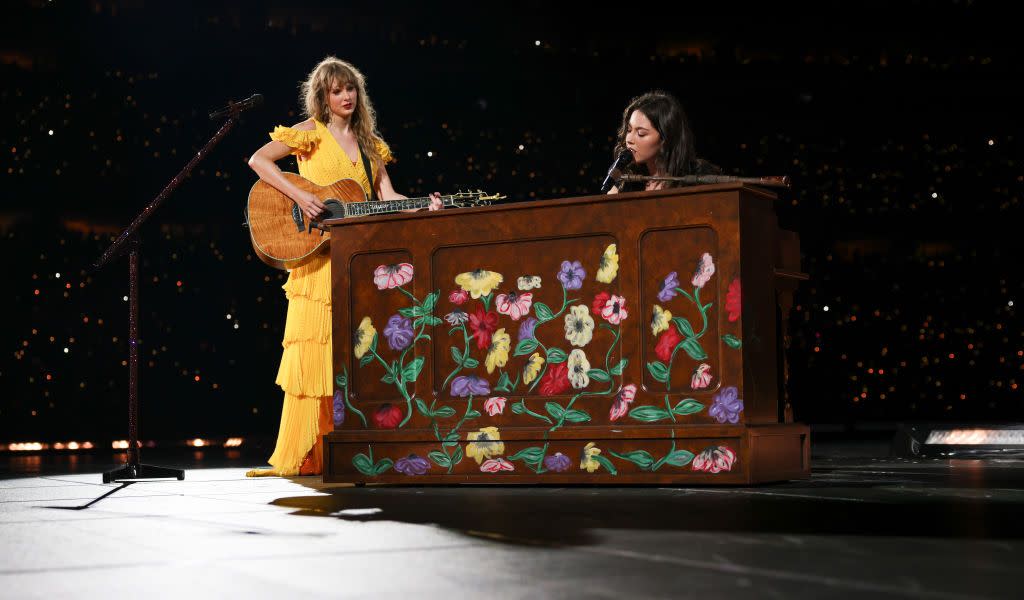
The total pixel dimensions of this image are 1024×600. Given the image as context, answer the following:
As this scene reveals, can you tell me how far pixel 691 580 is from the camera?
139cm

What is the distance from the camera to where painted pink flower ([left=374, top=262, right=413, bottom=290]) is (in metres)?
3.27

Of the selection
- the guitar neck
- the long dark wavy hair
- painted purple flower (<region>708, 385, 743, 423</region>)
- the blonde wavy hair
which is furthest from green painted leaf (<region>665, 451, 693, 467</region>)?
the blonde wavy hair

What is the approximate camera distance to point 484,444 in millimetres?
3061

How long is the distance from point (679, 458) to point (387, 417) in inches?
33.2

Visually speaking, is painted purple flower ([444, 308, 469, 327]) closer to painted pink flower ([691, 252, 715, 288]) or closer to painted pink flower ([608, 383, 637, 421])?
painted pink flower ([608, 383, 637, 421])

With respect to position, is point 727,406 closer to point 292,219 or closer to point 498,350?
point 498,350

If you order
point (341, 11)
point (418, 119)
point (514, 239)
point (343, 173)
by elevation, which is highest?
point (341, 11)

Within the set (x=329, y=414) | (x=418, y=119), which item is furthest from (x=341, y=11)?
(x=329, y=414)

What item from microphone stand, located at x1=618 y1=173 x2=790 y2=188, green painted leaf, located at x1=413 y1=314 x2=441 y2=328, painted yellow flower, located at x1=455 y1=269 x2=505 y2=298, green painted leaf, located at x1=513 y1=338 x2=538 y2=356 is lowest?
green painted leaf, located at x1=513 y1=338 x2=538 y2=356

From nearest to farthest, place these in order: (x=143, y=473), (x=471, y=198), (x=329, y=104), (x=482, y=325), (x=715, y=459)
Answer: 1. (x=715, y=459)
2. (x=482, y=325)
3. (x=471, y=198)
4. (x=143, y=473)
5. (x=329, y=104)

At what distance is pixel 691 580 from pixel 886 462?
2.62 meters

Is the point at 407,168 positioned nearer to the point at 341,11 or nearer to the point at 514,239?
the point at 341,11

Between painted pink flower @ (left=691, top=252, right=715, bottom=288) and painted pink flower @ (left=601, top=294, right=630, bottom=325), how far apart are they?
0.19m

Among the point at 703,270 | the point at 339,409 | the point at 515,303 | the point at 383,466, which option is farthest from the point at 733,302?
the point at 339,409
